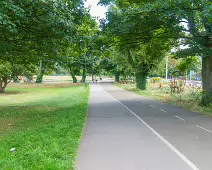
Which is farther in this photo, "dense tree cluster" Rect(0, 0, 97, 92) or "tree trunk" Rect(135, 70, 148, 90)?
"tree trunk" Rect(135, 70, 148, 90)

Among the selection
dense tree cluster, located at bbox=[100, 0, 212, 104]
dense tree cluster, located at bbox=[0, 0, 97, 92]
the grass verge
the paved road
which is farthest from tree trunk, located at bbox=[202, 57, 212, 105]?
dense tree cluster, located at bbox=[0, 0, 97, 92]

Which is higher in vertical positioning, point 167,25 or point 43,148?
point 167,25

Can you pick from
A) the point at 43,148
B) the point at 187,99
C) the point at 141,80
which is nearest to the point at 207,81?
the point at 187,99

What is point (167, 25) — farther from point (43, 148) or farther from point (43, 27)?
point (43, 148)

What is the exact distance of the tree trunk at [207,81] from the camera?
15137 millimetres

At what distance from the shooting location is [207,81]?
15.6 metres

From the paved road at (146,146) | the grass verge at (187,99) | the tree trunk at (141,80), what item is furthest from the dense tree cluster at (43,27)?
the tree trunk at (141,80)

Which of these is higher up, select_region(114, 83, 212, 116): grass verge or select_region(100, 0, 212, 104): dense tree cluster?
select_region(100, 0, 212, 104): dense tree cluster

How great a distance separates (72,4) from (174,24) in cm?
551

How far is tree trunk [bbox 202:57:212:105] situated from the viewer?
15.1 metres

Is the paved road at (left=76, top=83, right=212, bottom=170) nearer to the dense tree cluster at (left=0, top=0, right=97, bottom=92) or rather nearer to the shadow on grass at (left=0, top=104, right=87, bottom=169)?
the shadow on grass at (left=0, top=104, right=87, bottom=169)

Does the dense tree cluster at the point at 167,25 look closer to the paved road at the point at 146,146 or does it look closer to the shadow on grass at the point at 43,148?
the paved road at the point at 146,146

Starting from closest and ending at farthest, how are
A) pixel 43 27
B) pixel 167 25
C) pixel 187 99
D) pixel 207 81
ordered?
pixel 43 27 < pixel 167 25 < pixel 207 81 < pixel 187 99

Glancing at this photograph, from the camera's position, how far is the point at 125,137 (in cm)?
748
